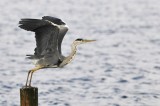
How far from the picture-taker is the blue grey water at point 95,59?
16.8 metres

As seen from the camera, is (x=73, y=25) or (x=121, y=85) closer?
(x=121, y=85)

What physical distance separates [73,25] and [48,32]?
64.9 feet

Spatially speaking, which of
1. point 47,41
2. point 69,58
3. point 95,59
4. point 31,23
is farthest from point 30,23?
point 95,59

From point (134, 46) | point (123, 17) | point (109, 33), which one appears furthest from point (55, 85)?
point (123, 17)

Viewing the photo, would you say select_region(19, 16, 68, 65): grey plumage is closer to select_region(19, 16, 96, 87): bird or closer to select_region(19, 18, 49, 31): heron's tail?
select_region(19, 16, 96, 87): bird

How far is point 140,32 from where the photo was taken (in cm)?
2998

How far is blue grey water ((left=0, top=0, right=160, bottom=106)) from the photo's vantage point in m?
16.8

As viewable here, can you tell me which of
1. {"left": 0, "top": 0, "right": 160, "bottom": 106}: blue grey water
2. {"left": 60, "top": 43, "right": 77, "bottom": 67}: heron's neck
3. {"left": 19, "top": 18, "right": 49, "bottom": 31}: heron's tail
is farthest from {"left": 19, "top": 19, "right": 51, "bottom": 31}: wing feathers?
{"left": 0, "top": 0, "right": 160, "bottom": 106}: blue grey water

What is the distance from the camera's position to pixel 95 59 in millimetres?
22984

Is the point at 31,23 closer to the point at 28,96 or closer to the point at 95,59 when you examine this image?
the point at 28,96

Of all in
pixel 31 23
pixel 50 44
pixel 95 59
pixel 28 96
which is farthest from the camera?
pixel 95 59

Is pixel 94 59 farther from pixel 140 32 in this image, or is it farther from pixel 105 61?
pixel 140 32

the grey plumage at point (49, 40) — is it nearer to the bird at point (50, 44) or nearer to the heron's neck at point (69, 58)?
the bird at point (50, 44)

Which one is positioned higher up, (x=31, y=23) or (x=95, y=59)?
(x=31, y=23)
